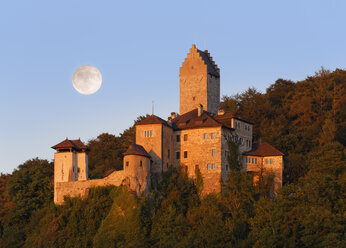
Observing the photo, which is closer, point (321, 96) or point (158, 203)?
point (158, 203)

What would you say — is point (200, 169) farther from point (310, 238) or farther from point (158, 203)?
point (310, 238)

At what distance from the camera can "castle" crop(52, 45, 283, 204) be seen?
220ft

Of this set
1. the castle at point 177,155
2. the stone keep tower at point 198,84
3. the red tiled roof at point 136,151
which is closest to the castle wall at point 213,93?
the stone keep tower at point 198,84

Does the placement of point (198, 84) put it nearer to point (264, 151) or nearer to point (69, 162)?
point (264, 151)

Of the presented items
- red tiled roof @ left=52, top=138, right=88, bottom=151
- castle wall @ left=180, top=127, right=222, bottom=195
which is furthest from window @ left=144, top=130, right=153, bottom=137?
red tiled roof @ left=52, top=138, right=88, bottom=151

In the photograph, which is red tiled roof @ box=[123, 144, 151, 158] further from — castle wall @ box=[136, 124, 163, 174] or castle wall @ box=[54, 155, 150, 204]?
castle wall @ box=[136, 124, 163, 174]

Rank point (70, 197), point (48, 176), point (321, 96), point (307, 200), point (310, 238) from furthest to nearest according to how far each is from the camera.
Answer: point (321, 96)
point (48, 176)
point (70, 197)
point (307, 200)
point (310, 238)

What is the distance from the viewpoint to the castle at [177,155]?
67.2m

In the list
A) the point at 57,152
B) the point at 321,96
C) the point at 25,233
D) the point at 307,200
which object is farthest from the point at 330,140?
the point at 25,233

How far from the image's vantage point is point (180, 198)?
67.0 m

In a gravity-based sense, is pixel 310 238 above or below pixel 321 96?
below

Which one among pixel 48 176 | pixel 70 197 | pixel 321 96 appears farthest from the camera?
pixel 321 96

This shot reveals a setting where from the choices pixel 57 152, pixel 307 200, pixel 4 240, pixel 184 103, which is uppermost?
pixel 184 103

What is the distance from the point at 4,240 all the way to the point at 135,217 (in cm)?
1628
